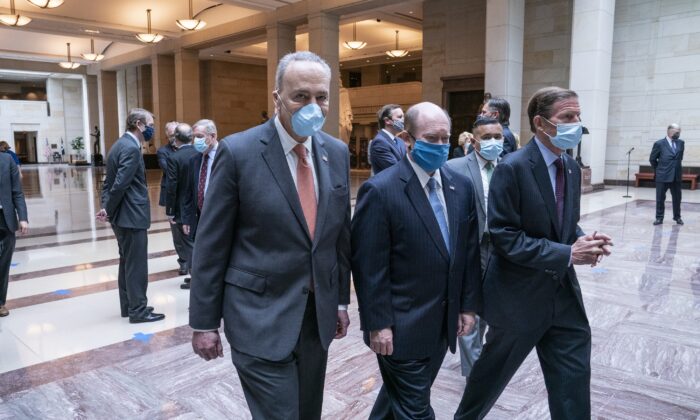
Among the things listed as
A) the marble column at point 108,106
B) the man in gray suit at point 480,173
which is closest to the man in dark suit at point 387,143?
the man in gray suit at point 480,173

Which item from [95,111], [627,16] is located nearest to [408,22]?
[627,16]

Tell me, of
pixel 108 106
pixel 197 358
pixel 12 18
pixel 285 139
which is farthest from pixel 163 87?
pixel 285 139

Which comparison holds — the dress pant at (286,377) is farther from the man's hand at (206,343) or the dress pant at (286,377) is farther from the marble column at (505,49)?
the marble column at (505,49)

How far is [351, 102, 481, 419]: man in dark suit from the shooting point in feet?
6.30

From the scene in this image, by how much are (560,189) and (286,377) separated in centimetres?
135

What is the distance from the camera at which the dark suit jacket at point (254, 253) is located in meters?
1.71

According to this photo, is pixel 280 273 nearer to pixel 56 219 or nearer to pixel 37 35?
pixel 56 219

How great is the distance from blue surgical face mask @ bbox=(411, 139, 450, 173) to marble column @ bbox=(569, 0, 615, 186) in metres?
13.3

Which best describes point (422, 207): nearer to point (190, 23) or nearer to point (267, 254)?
point (267, 254)

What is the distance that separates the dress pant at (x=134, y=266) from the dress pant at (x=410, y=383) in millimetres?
3003

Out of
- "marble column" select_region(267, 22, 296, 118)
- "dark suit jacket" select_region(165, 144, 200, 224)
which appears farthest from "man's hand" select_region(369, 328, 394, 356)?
"marble column" select_region(267, 22, 296, 118)

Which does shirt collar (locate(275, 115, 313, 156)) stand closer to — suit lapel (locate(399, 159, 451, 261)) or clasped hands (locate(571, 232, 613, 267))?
suit lapel (locate(399, 159, 451, 261))

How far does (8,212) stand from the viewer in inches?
178

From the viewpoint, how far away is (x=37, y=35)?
26500 millimetres
